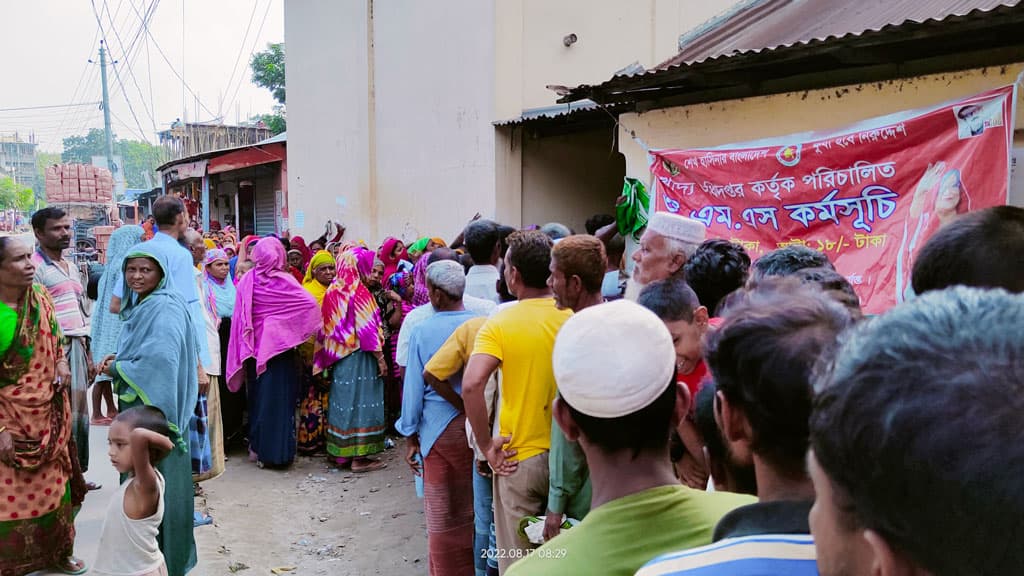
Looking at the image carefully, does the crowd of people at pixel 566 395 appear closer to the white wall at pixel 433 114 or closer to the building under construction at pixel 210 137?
the white wall at pixel 433 114

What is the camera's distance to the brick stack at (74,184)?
17984 millimetres

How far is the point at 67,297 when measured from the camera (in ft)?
16.6

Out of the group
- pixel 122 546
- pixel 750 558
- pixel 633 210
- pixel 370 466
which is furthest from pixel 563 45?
pixel 750 558

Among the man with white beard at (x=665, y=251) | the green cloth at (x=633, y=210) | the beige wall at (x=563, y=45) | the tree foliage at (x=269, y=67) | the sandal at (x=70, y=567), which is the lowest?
the sandal at (x=70, y=567)

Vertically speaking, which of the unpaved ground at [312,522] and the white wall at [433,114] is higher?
the white wall at [433,114]

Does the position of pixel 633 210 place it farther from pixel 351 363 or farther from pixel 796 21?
pixel 351 363

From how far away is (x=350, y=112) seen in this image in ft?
41.2

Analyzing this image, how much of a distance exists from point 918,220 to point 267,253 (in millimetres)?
4664

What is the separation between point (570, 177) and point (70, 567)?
754 centimetres

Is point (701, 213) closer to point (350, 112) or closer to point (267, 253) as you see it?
point (267, 253)

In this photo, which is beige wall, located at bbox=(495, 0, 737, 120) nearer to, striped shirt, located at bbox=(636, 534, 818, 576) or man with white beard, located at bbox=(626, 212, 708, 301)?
man with white beard, located at bbox=(626, 212, 708, 301)

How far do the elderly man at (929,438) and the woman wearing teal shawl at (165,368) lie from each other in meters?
3.30

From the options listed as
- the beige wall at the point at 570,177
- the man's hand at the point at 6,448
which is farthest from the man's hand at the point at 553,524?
the beige wall at the point at 570,177

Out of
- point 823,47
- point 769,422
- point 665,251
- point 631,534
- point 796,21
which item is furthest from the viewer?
point 796,21
